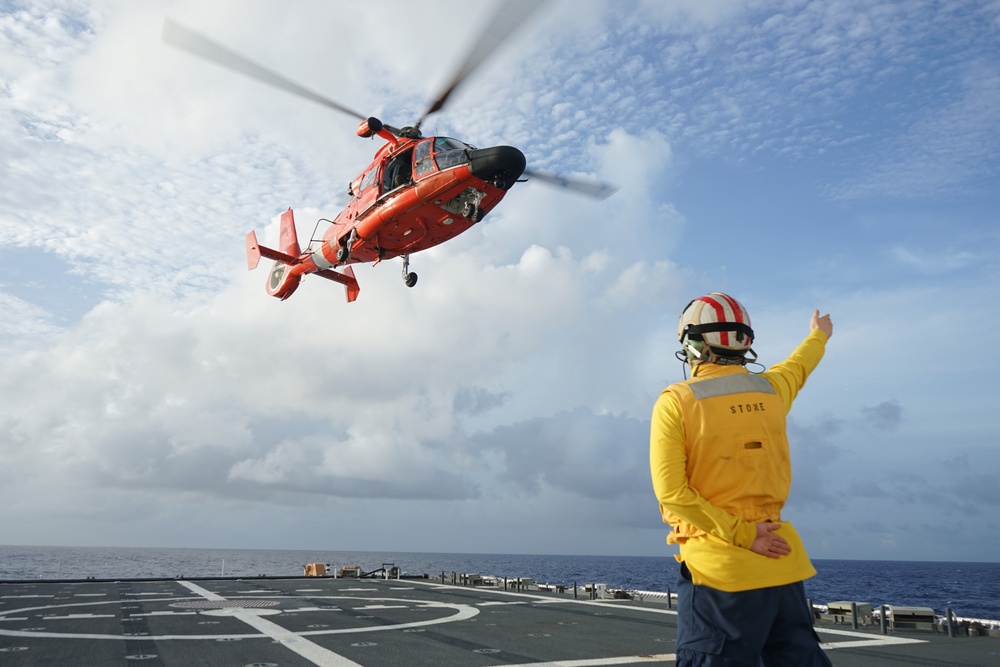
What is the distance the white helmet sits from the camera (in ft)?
12.1

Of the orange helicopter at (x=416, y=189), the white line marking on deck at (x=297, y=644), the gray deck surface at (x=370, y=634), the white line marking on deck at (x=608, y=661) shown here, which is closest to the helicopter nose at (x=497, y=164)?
the orange helicopter at (x=416, y=189)

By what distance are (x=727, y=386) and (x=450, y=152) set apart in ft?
51.7

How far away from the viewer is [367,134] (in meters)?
19.9

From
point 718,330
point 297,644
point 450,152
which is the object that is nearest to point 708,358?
point 718,330

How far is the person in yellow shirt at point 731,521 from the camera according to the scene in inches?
129

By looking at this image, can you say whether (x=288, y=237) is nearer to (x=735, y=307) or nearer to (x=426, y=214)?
(x=426, y=214)

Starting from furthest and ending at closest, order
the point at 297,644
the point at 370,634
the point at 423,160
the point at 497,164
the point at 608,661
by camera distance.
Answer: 1. the point at 423,160
2. the point at 497,164
3. the point at 370,634
4. the point at 297,644
5. the point at 608,661

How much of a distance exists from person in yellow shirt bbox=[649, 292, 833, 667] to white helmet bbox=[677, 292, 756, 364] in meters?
0.17

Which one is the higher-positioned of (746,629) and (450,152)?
(450,152)

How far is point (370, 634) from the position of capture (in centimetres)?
1359

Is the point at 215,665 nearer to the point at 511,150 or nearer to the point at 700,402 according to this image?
the point at 700,402

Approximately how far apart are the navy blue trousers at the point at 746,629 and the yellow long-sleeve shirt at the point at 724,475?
7 cm

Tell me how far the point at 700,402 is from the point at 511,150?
1479cm

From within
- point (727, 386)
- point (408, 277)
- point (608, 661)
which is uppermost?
point (408, 277)
